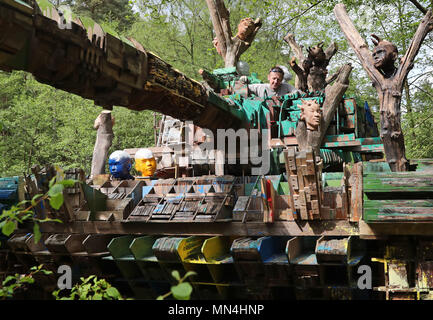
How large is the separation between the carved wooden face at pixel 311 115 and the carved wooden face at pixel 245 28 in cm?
712

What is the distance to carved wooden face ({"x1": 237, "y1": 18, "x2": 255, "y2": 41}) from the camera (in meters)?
12.8

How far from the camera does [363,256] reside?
459 centimetres

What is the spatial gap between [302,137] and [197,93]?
179 centimetres

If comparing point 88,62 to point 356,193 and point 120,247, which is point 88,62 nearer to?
point 120,247

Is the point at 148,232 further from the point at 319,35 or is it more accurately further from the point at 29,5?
the point at 319,35

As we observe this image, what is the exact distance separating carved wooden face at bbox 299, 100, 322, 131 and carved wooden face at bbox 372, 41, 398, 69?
0.99 metres

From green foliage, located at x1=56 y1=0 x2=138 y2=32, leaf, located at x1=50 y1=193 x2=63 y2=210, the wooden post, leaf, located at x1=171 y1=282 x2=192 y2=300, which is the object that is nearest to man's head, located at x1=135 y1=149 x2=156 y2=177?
the wooden post

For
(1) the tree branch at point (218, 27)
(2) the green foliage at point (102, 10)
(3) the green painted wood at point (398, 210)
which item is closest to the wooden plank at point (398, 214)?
(3) the green painted wood at point (398, 210)

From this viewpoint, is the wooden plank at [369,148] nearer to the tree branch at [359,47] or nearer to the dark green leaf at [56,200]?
the tree branch at [359,47]

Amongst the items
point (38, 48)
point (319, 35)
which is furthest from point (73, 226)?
point (319, 35)

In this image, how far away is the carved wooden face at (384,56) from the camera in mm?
5461

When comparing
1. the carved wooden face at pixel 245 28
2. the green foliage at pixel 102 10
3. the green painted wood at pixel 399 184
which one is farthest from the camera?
the green foliage at pixel 102 10

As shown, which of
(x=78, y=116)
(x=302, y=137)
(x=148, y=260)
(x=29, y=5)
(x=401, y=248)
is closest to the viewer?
(x=29, y=5)

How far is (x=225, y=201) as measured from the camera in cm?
512
